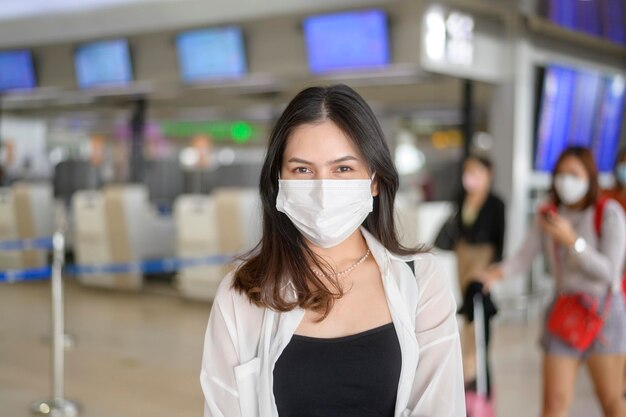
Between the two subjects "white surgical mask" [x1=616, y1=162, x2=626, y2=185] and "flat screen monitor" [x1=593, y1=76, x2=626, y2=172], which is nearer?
"white surgical mask" [x1=616, y1=162, x2=626, y2=185]

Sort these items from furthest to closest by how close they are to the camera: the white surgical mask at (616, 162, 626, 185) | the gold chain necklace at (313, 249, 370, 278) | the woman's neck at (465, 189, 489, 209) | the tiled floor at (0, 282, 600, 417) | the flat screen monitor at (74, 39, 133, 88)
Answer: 1. the flat screen monitor at (74, 39, 133, 88)
2. the woman's neck at (465, 189, 489, 209)
3. the tiled floor at (0, 282, 600, 417)
4. the white surgical mask at (616, 162, 626, 185)
5. the gold chain necklace at (313, 249, 370, 278)

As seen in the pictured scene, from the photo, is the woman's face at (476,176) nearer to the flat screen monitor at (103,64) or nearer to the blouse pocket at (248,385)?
the blouse pocket at (248,385)

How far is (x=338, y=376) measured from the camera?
166 centimetres

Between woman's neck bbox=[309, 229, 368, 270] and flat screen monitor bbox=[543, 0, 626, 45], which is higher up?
flat screen monitor bbox=[543, 0, 626, 45]

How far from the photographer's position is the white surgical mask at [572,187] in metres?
3.53

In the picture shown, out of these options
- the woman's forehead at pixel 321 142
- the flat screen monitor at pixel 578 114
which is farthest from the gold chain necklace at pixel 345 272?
the flat screen monitor at pixel 578 114

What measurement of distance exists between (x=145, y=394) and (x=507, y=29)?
540 cm

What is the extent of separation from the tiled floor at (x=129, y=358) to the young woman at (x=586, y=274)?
4.87ft

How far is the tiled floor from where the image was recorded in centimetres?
492

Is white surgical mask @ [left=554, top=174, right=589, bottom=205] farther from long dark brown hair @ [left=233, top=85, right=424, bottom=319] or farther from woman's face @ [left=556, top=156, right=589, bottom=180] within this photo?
long dark brown hair @ [left=233, top=85, right=424, bottom=319]

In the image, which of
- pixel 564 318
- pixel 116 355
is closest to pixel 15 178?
pixel 116 355

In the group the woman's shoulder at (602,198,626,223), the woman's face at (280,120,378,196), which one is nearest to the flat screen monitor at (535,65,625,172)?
the woman's shoulder at (602,198,626,223)

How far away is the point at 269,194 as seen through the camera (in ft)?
6.02

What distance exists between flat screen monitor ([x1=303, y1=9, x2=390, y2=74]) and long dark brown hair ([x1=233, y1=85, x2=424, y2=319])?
5652 mm
